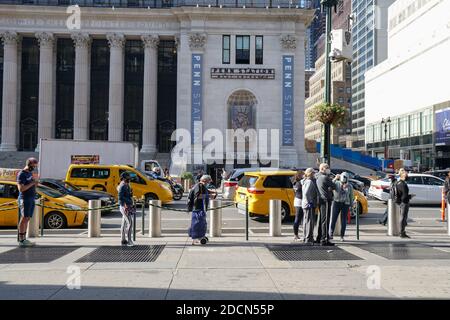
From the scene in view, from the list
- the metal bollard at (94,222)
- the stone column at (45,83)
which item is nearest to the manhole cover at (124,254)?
the metal bollard at (94,222)

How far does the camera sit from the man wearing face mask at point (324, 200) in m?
11.2

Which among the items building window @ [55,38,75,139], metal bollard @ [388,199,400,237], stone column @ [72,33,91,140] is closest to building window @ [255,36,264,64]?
stone column @ [72,33,91,140]

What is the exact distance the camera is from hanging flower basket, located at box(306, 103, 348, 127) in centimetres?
2044

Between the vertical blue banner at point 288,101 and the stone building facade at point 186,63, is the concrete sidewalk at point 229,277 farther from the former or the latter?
the stone building facade at point 186,63

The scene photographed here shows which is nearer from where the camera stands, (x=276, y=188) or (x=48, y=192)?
(x=48, y=192)

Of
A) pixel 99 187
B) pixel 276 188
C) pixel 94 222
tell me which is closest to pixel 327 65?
pixel 276 188

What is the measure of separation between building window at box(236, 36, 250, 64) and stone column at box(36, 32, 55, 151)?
18613 mm

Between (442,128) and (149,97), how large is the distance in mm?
43864

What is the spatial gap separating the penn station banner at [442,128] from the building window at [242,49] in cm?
3482

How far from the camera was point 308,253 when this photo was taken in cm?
1041

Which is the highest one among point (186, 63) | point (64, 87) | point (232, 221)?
point (186, 63)

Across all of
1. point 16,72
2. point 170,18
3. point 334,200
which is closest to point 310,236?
point 334,200

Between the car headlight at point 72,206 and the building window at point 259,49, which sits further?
the building window at point 259,49

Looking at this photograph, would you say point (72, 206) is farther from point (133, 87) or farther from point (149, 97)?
point (133, 87)
